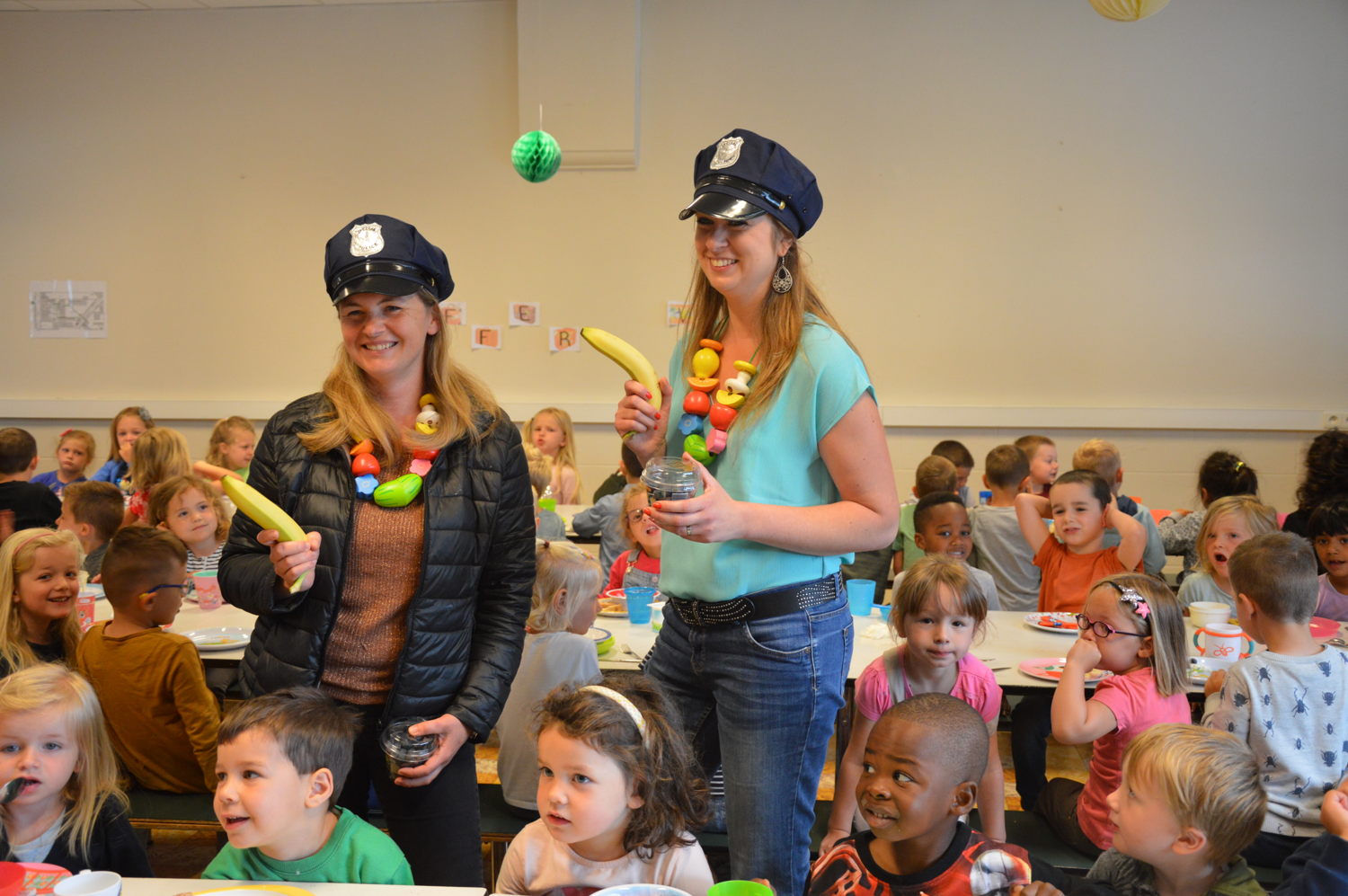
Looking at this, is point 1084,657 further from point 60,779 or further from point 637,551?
point 60,779

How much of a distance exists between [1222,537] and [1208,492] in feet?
4.77

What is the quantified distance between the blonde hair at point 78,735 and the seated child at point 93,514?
2.50 meters

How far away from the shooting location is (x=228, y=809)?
187 cm

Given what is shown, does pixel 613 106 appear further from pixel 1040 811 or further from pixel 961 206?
pixel 1040 811

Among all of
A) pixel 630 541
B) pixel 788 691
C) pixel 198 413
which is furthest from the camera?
pixel 198 413

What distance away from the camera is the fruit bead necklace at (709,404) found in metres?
1.94

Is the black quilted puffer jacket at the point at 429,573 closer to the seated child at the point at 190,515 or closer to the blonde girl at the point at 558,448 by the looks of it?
the seated child at the point at 190,515

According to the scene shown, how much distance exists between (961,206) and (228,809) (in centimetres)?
658

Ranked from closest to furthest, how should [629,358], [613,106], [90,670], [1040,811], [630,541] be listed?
[629,358]
[1040,811]
[90,670]
[630,541]
[613,106]

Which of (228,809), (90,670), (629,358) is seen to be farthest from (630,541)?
(228,809)

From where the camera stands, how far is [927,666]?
2.89 meters

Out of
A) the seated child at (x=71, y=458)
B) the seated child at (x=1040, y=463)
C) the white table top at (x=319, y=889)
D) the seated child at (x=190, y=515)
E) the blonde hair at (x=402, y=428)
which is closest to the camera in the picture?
the white table top at (x=319, y=889)

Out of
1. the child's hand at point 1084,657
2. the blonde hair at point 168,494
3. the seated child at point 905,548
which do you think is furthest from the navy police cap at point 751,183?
the blonde hair at point 168,494

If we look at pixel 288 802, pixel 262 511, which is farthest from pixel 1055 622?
pixel 262 511
